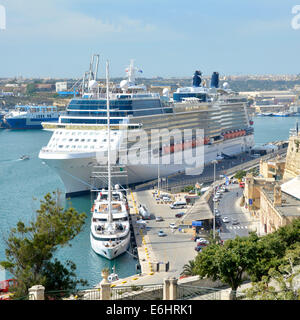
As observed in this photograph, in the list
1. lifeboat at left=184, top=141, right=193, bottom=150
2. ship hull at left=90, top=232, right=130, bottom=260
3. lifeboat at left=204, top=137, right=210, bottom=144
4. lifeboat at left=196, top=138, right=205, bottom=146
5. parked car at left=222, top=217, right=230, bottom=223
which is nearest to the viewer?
ship hull at left=90, top=232, right=130, bottom=260

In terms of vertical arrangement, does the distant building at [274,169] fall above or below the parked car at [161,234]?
above

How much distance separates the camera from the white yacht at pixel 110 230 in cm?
1509

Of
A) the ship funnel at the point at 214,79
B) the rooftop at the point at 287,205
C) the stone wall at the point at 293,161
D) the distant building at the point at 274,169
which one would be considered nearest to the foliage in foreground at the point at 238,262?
the rooftop at the point at 287,205

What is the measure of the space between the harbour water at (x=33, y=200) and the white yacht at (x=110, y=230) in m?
0.27

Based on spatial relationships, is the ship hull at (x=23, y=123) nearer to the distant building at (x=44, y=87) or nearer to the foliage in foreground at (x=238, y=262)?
the distant building at (x=44, y=87)

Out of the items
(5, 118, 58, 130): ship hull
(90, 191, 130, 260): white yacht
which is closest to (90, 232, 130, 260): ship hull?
(90, 191, 130, 260): white yacht

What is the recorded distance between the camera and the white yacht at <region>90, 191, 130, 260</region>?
49.5ft

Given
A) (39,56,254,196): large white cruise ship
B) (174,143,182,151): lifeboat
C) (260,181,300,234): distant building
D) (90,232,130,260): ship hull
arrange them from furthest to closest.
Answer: (174,143,182,151): lifeboat < (39,56,254,196): large white cruise ship < (90,232,130,260): ship hull < (260,181,300,234): distant building

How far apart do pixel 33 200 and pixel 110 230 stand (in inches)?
263

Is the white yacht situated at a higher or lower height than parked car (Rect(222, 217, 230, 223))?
higher

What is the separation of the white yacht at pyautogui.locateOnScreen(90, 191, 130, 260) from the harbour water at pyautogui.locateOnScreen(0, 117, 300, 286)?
0.27 metres

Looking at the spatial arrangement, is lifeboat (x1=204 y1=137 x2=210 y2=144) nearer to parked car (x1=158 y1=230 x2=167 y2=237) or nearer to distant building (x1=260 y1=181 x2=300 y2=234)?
distant building (x1=260 y1=181 x2=300 y2=234)

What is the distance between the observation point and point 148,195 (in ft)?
72.8

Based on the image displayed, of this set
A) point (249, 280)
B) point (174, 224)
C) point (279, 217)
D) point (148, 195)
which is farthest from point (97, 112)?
point (249, 280)
